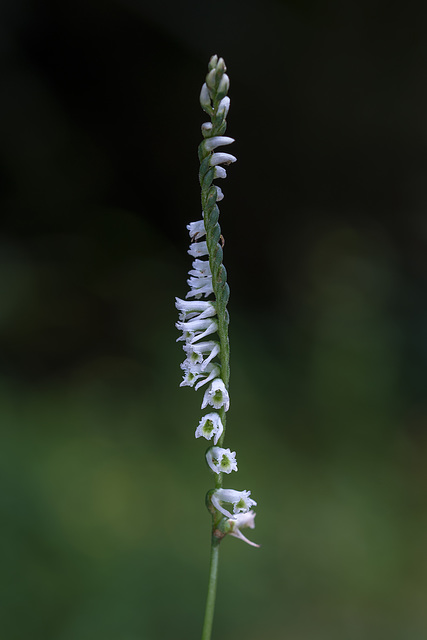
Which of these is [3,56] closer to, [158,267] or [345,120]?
[158,267]

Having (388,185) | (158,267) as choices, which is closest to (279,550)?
(158,267)

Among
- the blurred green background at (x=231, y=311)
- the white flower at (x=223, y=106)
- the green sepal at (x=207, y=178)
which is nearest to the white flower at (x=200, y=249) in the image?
the green sepal at (x=207, y=178)

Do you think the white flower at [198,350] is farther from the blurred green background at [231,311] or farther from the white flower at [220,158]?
the blurred green background at [231,311]

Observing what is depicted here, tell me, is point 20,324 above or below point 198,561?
above

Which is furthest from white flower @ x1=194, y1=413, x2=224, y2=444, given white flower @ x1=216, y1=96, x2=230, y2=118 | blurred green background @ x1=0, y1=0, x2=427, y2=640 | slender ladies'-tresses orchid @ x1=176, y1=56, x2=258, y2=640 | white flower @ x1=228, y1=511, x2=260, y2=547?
blurred green background @ x1=0, y1=0, x2=427, y2=640

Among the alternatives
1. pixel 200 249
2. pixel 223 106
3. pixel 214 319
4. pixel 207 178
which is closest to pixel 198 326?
pixel 214 319

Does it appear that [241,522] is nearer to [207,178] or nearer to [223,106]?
[207,178]

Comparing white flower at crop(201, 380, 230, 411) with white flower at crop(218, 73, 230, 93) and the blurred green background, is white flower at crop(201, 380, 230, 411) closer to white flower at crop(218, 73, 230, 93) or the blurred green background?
white flower at crop(218, 73, 230, 93)
